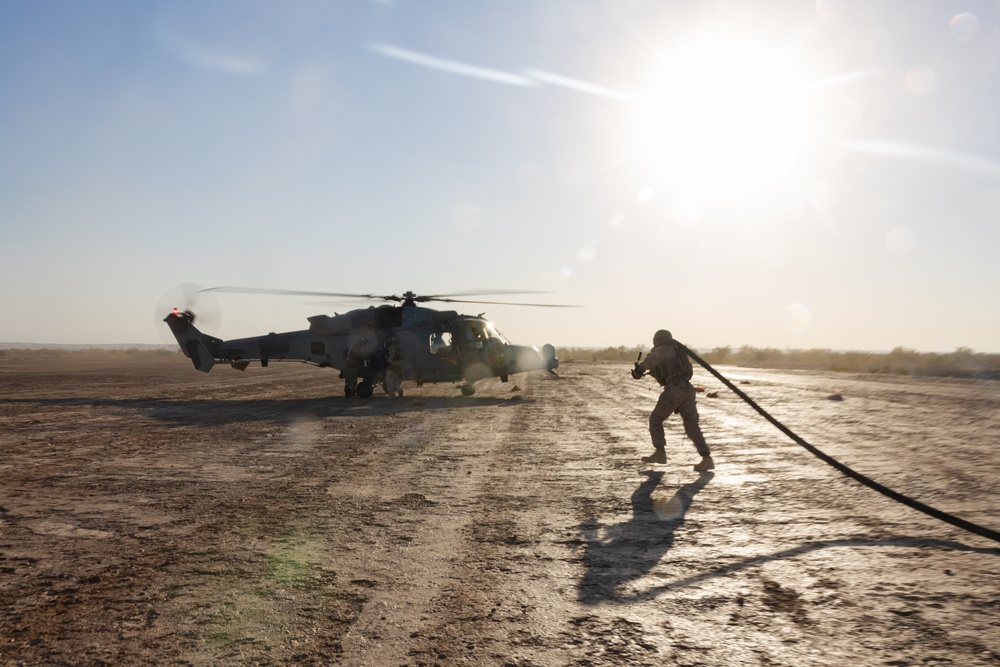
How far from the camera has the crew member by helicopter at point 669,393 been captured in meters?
8.80

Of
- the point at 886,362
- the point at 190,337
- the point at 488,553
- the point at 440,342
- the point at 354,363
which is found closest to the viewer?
the point at 488,553

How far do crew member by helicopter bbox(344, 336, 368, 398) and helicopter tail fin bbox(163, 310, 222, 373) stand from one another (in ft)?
16.1

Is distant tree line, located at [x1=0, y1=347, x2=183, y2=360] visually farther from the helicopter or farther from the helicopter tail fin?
the helicopter

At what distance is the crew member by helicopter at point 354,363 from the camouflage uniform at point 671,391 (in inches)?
473

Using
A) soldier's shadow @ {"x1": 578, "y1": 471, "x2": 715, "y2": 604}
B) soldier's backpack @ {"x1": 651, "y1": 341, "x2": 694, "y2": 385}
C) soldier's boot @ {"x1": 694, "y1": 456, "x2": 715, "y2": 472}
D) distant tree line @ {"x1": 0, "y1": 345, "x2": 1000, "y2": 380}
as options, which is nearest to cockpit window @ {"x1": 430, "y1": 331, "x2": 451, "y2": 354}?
distant tree line @ {"x1": 0, "y1": 345, "x2": 1000, "y2": 380}

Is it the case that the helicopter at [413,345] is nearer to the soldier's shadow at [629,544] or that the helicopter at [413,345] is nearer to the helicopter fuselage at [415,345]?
the helicopter fuselage at [415,345]

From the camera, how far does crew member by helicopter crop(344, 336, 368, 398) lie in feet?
64.5

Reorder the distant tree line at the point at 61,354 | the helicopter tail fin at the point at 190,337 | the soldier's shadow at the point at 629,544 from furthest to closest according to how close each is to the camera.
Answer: the distant tree line at the point at 61,354, the helicopter tail fin at the point at 190,337, the soldier's shadow at the point at 629,544

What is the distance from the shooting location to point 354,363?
1969 centimetres

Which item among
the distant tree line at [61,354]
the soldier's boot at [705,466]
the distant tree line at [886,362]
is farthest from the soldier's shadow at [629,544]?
the distant tree line at [61,354]

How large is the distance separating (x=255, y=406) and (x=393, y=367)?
413cm

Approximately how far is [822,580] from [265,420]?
11.6 meters

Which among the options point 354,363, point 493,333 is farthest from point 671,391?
point 354,363

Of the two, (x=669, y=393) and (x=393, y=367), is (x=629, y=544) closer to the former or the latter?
(x=669, y=393)
